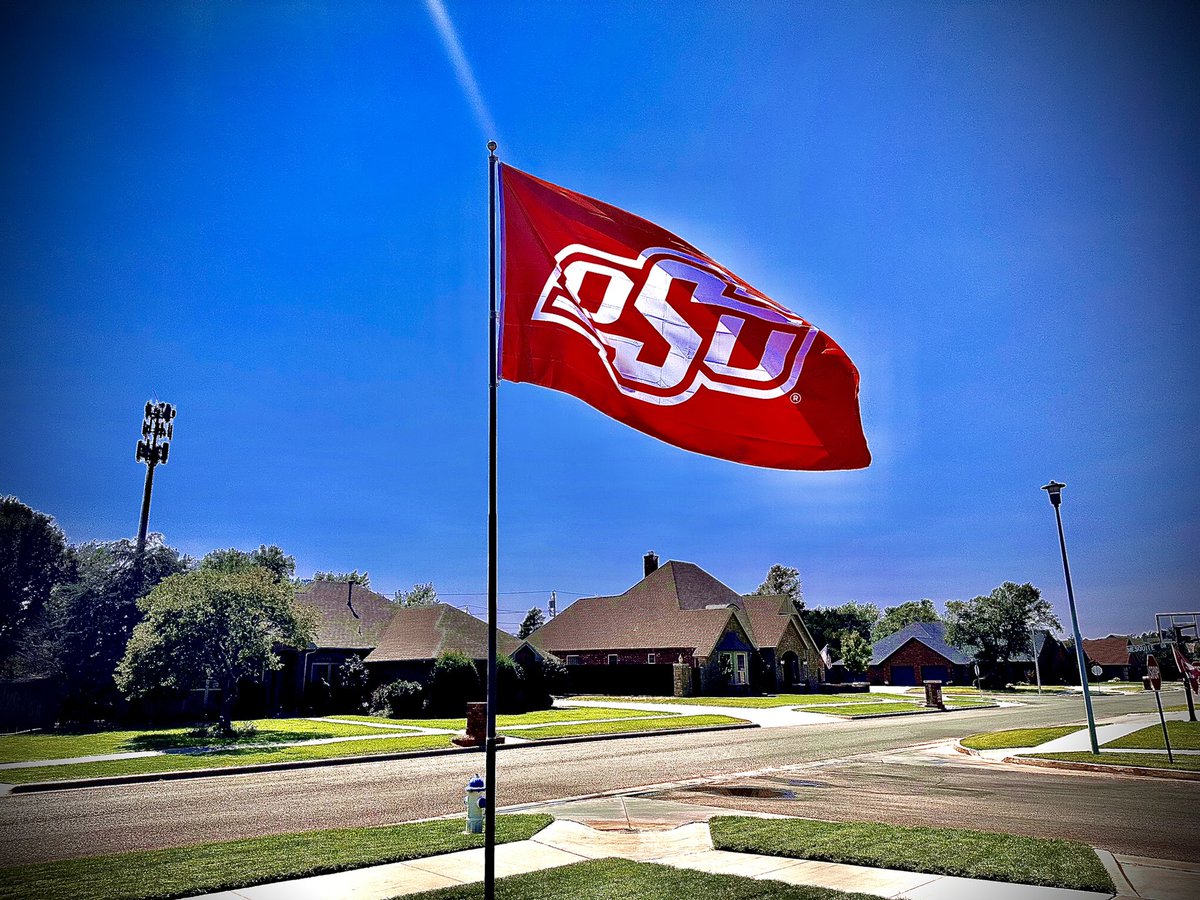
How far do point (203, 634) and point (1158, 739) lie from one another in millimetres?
29317

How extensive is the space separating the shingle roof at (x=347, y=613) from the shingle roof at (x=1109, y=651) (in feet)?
354

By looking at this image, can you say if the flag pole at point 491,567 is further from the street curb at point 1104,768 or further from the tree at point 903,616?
the tree at point 903,616

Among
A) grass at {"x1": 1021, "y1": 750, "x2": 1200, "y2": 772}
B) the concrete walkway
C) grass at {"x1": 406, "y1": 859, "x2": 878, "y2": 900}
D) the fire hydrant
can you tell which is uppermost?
the fire hydrant

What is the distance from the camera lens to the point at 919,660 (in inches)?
3442

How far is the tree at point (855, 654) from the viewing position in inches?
3364

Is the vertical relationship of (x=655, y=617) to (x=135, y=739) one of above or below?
above

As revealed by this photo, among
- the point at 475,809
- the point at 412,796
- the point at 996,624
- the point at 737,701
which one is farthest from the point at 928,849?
the point at 996,624

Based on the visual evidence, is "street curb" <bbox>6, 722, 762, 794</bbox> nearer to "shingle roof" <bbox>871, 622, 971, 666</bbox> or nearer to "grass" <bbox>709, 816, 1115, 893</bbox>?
"grass" <bbox>709, 816, 1115, 893</bbox>

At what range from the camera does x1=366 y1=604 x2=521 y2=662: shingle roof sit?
39.9 meters

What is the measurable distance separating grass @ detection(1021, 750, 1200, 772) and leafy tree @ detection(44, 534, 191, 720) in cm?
3563

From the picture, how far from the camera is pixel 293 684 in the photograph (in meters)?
40.7

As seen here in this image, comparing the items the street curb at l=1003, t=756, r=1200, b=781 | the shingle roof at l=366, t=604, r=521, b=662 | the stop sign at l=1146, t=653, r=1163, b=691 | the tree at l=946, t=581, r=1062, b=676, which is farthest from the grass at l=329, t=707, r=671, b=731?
the tree at l=946, t=581, r=1062, b=676

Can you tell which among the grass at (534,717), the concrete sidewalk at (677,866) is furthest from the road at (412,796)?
the grass at (534,717)

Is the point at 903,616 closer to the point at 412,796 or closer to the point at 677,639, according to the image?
the point at 677,639
